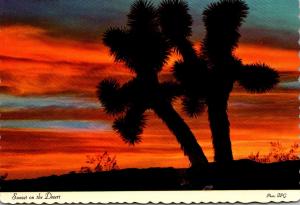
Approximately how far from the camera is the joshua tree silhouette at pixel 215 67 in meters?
3.51

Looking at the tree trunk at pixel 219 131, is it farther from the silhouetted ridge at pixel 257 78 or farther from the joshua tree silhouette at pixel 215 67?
the silhouetted ridge at pixel 257 78

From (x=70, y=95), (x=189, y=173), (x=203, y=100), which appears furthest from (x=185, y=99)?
(x=70, y=95)

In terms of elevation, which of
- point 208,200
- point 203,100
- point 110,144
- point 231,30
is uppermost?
point 231,30

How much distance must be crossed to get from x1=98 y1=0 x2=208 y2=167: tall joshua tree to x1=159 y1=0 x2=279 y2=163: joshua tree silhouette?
0.07 metres

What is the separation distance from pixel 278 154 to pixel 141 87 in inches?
31.7

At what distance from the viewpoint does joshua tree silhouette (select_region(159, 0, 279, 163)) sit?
11.5 feet

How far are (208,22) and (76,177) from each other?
1068mm

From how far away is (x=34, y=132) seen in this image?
3.59 m

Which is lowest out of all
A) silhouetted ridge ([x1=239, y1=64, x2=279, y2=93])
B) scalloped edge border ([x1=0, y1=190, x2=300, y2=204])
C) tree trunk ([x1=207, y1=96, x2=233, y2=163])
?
scalloped edge border ([x1=0, y1=190, x2=300, y2=204])

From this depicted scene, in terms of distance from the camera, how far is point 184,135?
11.7 ft

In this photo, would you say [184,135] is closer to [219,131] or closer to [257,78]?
[219,131]

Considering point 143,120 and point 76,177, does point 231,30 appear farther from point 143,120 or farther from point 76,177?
point 76,177

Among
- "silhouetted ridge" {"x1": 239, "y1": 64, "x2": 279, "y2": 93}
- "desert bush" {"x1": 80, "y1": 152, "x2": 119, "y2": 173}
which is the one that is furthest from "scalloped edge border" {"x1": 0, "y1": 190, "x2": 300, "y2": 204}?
"silhouetted ridge" {"x1": 239, "y1": 64, "x2": 279, "y2": 93}

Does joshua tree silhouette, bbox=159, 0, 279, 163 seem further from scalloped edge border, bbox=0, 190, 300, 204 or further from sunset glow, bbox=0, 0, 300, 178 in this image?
scalloped edge border, bbox=0, 190, 300, 204
